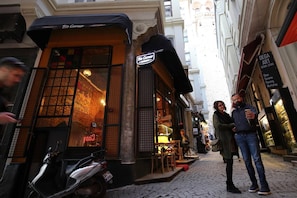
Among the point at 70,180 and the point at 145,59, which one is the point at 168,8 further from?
the point at 70,180

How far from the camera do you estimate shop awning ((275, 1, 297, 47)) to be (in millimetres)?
3672

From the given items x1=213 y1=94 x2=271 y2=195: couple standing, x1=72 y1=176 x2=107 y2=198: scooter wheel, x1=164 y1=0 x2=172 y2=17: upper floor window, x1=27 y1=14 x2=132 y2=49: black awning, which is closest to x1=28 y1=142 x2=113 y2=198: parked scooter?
x1=72 y1=176 x2=107 y2=198: scooter wheel

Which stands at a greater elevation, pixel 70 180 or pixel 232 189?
pixel 70 180

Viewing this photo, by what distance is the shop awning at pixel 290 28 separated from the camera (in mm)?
3672

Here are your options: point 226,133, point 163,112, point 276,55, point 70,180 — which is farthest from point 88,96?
point 276,55

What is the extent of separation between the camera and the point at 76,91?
6492mm

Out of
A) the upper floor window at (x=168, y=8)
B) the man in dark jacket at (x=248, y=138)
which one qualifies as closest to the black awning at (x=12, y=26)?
the man in dark jacket at (x=248, y=138)

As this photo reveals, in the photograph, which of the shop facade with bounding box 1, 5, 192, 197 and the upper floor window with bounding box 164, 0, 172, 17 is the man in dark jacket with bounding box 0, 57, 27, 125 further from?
the upper floor window with bounding box 164, 0, 172, 17

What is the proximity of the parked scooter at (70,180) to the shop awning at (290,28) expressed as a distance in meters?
5.19

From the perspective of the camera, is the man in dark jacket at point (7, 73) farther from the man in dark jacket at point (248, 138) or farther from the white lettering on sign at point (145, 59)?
the white lettering on sign at point (145, 59)

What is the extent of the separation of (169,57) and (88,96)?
13.9ft

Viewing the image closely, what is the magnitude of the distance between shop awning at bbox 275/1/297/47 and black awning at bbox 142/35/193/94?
12.5ft

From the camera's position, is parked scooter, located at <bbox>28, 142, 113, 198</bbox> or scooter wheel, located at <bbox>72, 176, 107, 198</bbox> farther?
scooter wheel, located at <bbox>72, 176, 107, 198</bbox>

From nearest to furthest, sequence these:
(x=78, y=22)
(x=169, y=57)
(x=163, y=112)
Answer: (x=78, y=22)
(x=169, y=57)
(x=163, y=112)
